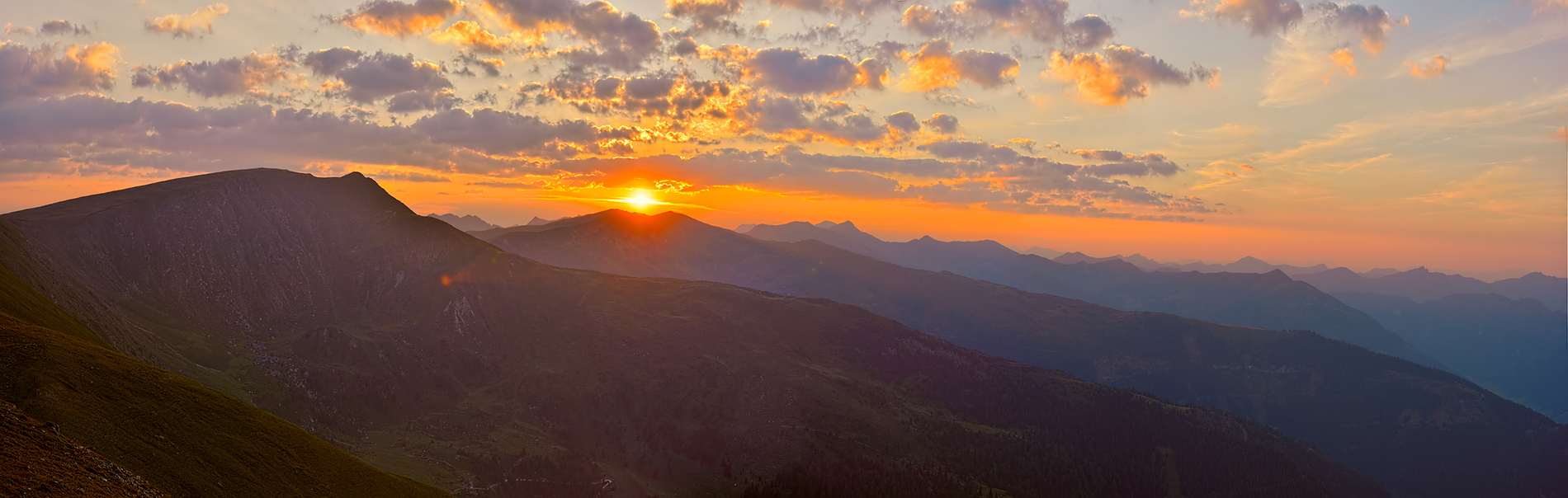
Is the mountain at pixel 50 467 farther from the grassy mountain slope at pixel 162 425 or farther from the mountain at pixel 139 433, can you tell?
the grassy mountain slope at pixel 162 425

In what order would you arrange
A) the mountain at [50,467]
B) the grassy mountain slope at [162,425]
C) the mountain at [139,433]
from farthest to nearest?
1. the grassy mountain slope at [162,425]
2. the mountain at [139,433]
3. the mountain at [50,467]

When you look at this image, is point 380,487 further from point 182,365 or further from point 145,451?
point 182,365

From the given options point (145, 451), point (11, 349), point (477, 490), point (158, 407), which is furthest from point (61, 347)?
point (477, 490)

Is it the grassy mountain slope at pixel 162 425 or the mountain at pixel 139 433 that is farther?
the grassy mountain slope at pixel 162 425

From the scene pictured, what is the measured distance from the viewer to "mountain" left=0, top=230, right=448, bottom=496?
72.0 m

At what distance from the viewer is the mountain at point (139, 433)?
72000 mm

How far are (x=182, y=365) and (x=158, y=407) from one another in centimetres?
12103

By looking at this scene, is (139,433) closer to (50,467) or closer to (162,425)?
(162,425)

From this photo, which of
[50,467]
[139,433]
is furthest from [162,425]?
[50,467]

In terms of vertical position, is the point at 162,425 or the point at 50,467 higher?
the point at 50,467

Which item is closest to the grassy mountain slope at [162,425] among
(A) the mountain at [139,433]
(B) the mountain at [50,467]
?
(A) the mountain at [139,433]

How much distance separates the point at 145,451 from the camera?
83.7 meters

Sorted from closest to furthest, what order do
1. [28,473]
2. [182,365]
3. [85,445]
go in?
[28,473] → [85,445] → [182,365]

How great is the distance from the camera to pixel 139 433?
86750 millimetres
